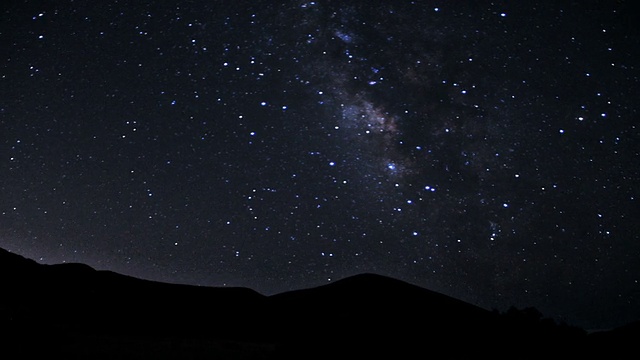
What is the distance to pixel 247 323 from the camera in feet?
29.4

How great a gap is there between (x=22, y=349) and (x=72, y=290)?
4.85 metres

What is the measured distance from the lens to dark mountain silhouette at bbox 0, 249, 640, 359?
19.0ft

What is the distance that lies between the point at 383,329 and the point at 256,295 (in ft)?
16.4

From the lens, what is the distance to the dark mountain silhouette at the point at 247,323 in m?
5.79

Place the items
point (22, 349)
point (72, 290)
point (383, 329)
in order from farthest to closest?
point (72, 290)
point (383, 329)
point (22, 349)

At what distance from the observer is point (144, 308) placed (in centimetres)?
900

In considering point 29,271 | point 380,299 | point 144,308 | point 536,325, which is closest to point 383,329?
point 380,299

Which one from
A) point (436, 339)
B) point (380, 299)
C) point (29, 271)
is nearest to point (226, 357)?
point (436, 339)

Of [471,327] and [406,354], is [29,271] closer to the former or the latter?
[406,354]

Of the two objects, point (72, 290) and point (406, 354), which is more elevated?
point (72, 290)

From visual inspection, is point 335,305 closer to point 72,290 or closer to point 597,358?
point 597,358

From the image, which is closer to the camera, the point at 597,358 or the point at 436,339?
the point at 597,358

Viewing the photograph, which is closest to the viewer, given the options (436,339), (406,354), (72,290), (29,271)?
(406,354)

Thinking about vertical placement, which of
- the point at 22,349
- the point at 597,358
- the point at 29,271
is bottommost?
the point at 597,358
